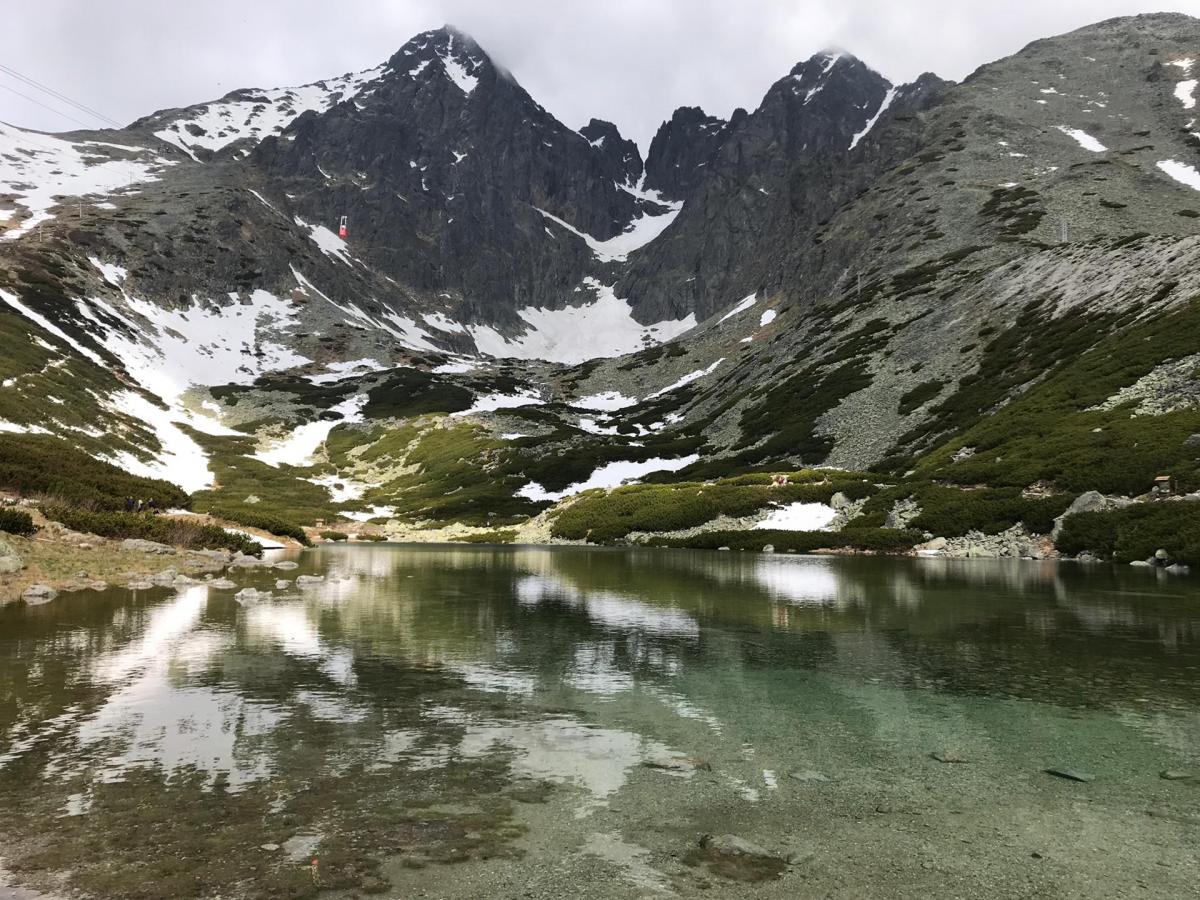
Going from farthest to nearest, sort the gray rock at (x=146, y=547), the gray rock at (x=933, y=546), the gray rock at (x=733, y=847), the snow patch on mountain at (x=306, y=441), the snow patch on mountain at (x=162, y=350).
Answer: the snow patch on mountain at (x=162, y=350) → the snow patch on mountain at (x=306, y=441) → the gray rock at (x=933, y=546) → the gray rock at (x=146, y=547) → the gray rock at (x=733, y=847)

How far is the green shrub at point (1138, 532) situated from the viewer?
36.3 m

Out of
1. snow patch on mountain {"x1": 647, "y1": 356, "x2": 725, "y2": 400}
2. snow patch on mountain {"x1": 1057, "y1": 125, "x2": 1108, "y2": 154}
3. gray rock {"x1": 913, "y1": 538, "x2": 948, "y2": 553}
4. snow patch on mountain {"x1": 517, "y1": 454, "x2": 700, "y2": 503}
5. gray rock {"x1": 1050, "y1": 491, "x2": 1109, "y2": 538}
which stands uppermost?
snow patch on mountain {"x1": 1057, "y1": 125, "x2": 1108, "y2": 154}

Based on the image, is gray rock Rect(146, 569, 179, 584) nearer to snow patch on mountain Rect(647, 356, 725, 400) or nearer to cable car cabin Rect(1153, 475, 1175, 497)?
cable car cabin Rect(1153, 475, 1175, 497)

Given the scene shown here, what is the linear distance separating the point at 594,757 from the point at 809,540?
51.3 metres

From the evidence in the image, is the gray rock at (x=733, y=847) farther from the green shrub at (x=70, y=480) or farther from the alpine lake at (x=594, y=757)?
the green shrub at (x=70, y=480)

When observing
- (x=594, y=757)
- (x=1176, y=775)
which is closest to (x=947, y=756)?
(x=1176, y=775)

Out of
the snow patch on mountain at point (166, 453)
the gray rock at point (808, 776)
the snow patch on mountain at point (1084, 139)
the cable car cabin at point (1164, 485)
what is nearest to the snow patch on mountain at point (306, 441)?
the snow patch on mountain at point (166, 453)

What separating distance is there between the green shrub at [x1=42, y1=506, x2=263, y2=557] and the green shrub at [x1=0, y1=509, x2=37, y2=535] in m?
4.04

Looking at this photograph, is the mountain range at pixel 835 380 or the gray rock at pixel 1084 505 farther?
the mountain range at pixel 835 380

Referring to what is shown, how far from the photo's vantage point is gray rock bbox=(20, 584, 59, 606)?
21.2 meters

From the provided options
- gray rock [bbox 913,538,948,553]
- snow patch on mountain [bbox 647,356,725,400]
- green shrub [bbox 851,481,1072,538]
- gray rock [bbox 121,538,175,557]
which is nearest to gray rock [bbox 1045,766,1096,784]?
gray rock [bbox 121,538,175,557]

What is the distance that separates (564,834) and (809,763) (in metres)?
3.88

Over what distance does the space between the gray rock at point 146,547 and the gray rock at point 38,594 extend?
1284 cm

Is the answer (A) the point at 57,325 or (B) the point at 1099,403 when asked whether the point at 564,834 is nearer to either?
(B) the point at 1099,403
